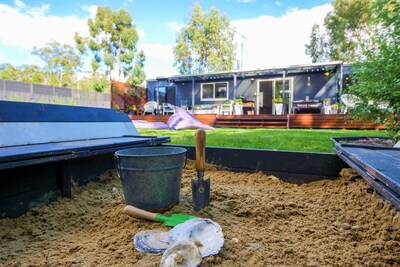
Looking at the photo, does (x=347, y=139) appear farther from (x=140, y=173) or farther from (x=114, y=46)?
(x=114, y=46)

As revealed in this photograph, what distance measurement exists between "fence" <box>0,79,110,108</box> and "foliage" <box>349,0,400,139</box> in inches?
450

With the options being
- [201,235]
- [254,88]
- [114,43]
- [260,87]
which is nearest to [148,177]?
[201,235]

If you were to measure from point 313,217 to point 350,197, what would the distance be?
0.38 m

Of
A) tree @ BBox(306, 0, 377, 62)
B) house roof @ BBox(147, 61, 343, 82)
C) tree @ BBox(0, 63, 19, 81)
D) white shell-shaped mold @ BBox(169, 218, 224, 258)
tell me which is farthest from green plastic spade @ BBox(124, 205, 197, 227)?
tree @ BBox(0, 63, 19, 81)

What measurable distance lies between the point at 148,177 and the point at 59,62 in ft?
90.6

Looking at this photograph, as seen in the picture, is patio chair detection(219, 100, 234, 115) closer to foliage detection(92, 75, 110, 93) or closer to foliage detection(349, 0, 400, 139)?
foliage detection(349, 0, 400, 139)

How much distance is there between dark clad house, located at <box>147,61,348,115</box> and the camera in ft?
31.7

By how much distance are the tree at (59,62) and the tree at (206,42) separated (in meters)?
11.6

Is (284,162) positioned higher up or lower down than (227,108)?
lower down

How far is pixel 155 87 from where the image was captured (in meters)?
14.2

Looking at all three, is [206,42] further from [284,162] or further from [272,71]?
[284,162]

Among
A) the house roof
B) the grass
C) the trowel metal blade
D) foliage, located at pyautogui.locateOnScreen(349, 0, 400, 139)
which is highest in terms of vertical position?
the house roof

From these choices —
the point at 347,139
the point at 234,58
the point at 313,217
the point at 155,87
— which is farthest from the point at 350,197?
the point at 234,58

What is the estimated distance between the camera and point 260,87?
460 inches
